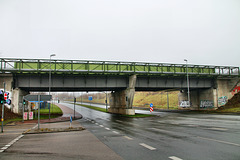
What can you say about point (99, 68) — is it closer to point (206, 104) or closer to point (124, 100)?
point (124, 100)

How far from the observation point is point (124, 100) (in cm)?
3466

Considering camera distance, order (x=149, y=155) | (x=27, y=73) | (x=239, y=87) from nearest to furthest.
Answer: (x=149, y=155)
(x=27, y=73)
(x=239, y=87)

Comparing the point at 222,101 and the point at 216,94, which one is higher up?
the point at 216,94

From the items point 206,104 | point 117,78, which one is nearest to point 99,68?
point 117,78

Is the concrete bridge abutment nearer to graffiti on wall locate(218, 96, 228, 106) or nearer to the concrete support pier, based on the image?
graffiti on wall locate(218, 96, 228, 106)

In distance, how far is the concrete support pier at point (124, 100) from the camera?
31.9 metres

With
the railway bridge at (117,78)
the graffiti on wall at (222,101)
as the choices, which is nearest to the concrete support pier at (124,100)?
the railway bridge at (117,78)

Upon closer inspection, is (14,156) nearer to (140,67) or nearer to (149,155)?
(149,155)

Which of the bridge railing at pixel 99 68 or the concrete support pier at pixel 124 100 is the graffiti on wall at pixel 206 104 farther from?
the concrete support pier at pixel 124 100

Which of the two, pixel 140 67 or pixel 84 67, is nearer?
pixel 84 67

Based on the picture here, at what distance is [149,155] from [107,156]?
1553mm

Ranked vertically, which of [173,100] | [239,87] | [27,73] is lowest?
[173,100]

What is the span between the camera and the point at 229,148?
286 inches

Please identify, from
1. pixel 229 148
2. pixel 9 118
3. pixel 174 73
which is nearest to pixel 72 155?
pixel 229 148
